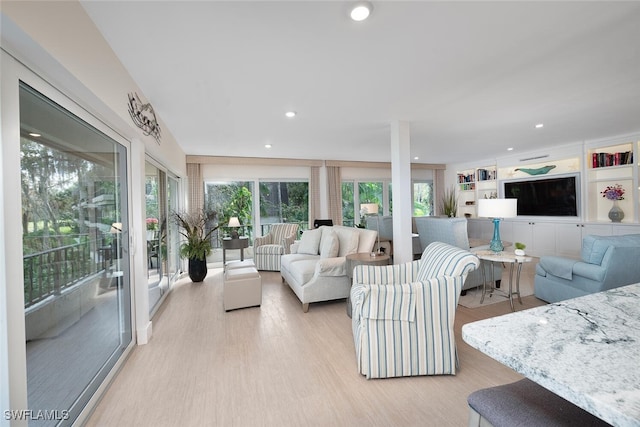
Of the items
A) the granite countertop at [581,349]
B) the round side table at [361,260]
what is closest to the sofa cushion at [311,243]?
the round side table at [361,260]

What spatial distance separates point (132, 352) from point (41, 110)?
6.60 feet

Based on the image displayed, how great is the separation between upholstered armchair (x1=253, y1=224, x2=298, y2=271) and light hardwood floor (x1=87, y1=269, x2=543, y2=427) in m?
2.36

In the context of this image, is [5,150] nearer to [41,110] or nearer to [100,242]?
[41,110]

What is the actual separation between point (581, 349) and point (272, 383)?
180 centimetres

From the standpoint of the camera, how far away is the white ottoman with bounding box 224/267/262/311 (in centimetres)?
325

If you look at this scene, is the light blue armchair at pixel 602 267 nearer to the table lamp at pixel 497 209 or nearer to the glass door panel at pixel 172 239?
the table lamp at pixel 497 209

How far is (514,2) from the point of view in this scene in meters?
1.50

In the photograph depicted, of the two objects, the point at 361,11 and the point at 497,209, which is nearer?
the point at 361,11

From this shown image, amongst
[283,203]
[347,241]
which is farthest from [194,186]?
[347,241]

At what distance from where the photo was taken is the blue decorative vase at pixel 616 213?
4.77m

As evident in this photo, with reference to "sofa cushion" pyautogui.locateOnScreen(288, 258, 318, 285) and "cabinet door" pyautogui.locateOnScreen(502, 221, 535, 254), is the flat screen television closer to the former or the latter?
"cabinet door" pyautogui.locateOnScreen(502, 221, 535, 254)

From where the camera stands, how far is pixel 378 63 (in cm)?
212

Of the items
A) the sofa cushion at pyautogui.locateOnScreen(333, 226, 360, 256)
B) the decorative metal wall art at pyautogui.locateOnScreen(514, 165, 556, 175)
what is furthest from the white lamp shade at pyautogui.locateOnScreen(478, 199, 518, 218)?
the decorative metal wall art at pyautogui.locateOnScreen(514, 165, 556, 175)

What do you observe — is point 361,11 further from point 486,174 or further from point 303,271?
point 486,174
